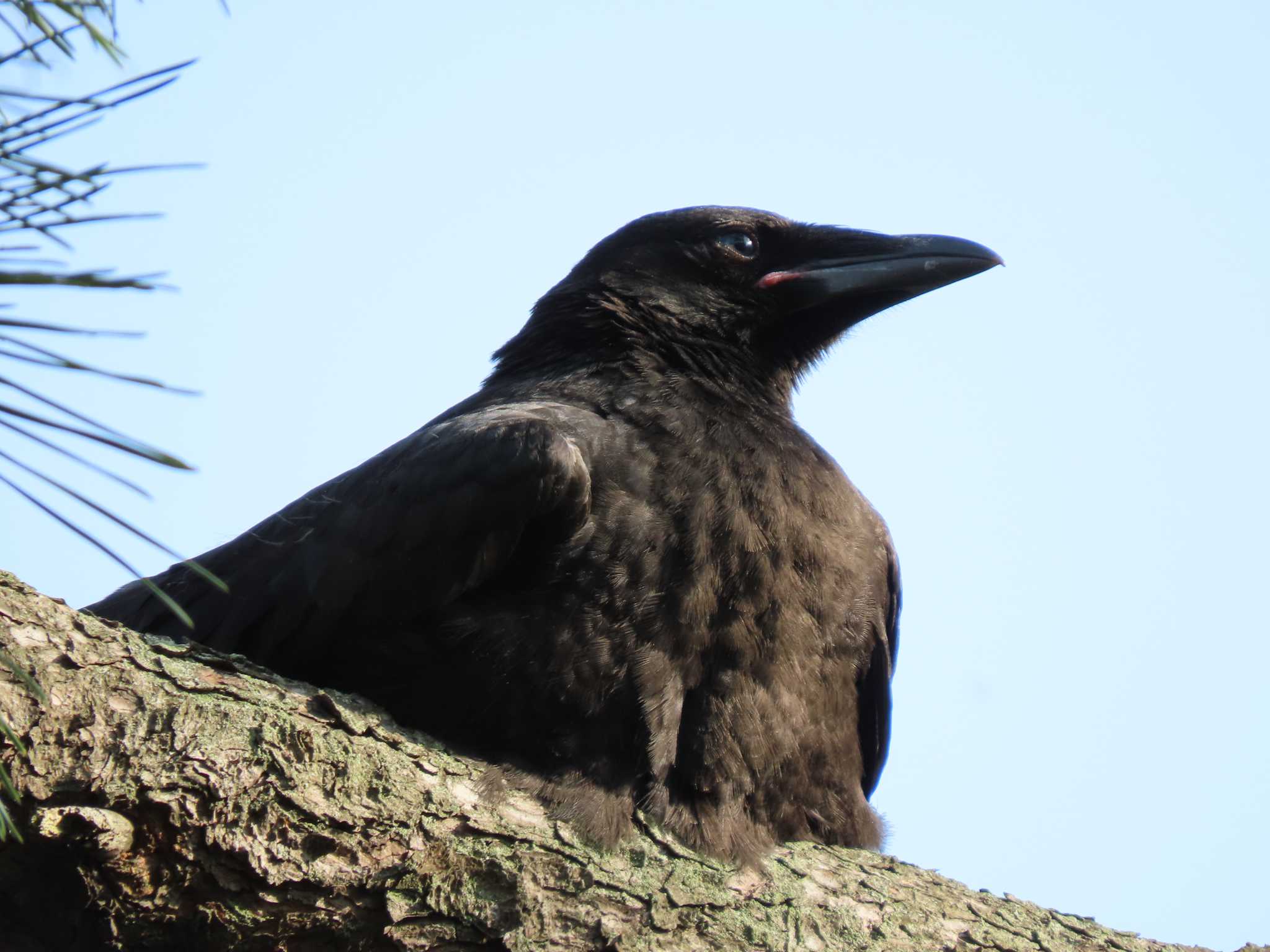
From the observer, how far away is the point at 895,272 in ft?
19.0

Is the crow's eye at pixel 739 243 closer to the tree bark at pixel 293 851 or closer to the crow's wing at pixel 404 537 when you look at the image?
the crow's wing at pixel 404 537

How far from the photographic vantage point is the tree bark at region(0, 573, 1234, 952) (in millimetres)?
3092

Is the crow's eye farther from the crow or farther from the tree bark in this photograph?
the tree bark

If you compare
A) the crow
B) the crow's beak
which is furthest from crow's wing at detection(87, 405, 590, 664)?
the crow's beak

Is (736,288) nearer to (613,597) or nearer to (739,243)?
(739,243)

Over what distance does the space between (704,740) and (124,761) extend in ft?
5.45

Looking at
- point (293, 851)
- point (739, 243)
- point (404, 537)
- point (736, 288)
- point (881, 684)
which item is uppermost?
point (739, 243)

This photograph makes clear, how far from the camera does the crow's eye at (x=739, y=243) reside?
5.83 m

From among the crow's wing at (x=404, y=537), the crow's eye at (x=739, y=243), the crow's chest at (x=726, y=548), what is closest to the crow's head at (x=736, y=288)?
the crow's eye at (x=739, y=243)

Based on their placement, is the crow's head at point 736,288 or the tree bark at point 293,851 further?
the crow's head at point 736,288

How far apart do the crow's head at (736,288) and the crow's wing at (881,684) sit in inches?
35.1

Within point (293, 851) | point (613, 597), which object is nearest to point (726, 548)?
point (613, 597)

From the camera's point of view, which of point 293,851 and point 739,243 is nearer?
point 293,851

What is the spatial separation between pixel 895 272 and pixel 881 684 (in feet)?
5.35
